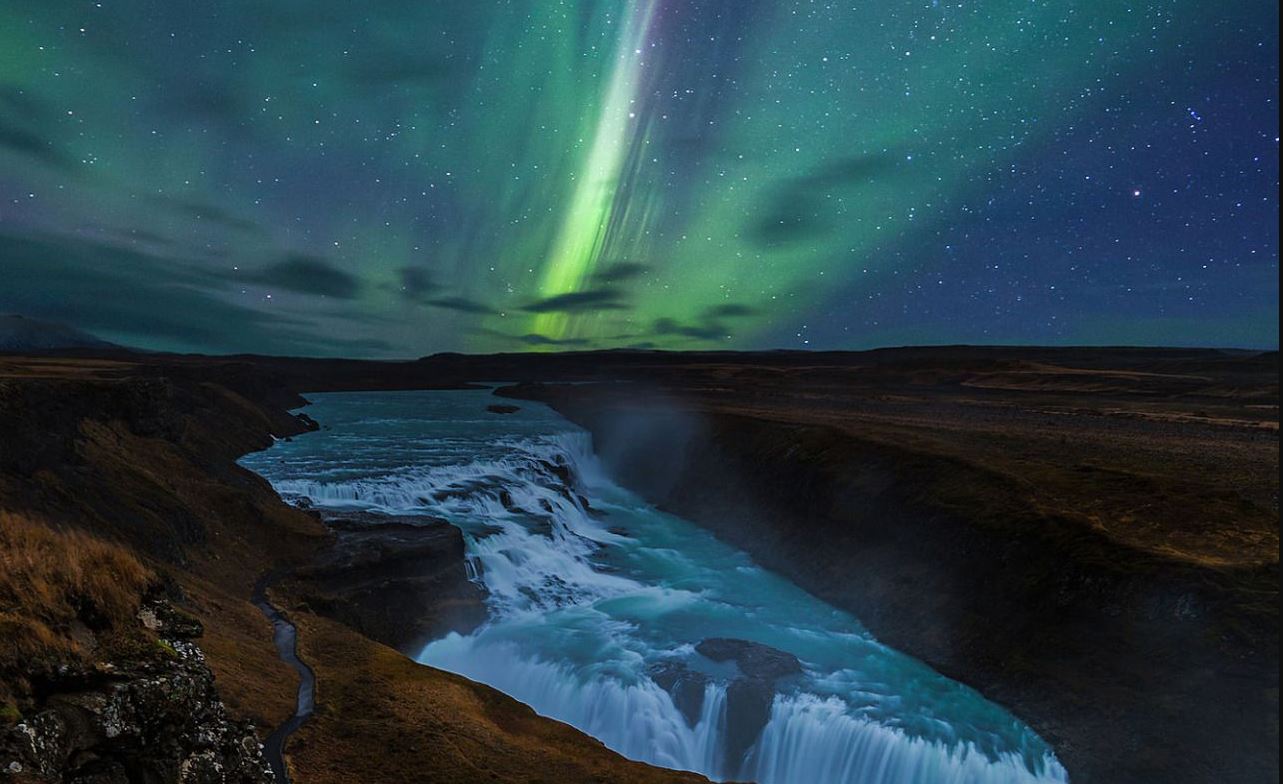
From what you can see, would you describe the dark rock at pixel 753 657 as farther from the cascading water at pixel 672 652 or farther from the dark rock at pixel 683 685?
the dark rock at pixel 683 685

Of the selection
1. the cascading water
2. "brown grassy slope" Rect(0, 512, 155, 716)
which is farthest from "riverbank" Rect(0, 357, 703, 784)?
the cascading water

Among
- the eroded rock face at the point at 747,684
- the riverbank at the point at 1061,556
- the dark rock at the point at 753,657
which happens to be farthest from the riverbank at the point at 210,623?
the riverbank at the point at 1061,556

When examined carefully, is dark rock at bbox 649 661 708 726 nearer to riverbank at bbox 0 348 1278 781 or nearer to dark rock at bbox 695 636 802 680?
dark rock at bbox 695 636 802 680

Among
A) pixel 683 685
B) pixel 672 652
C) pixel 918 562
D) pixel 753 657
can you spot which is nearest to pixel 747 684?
pixel 753 657

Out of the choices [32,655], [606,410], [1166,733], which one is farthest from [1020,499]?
[606,410]

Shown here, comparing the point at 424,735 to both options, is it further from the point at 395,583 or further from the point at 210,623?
the point at 395,583
